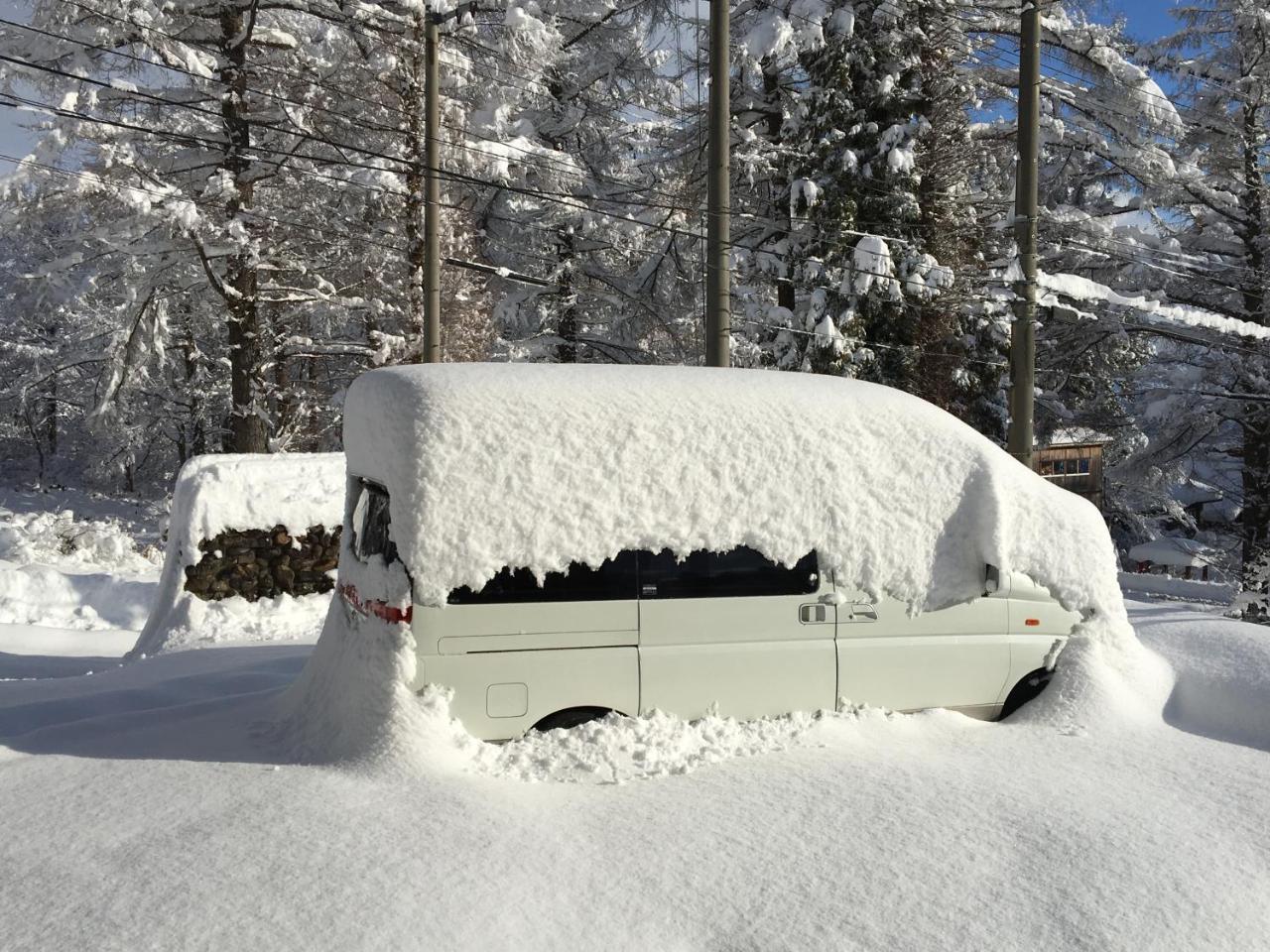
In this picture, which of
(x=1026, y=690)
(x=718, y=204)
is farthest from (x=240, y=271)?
(x=1026, y=690)

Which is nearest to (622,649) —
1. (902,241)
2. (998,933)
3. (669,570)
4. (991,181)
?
(669,570)

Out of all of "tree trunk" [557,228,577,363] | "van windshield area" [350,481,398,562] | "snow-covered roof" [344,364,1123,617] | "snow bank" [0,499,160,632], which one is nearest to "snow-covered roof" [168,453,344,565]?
"snow bank" [0,499,160,632]

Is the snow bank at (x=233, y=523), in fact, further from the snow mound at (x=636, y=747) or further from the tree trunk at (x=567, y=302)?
the tree trunk at (x=567, y=302)

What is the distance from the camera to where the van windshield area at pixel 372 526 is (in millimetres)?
5066

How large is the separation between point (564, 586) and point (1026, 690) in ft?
10.0

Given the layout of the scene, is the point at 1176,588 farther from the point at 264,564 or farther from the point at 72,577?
the point at 72,577

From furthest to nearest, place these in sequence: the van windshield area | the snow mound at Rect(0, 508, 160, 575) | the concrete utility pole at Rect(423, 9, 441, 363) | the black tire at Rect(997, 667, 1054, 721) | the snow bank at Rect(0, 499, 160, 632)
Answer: the snow mound at Rect(0, 508, 160, 575) → the concrete utility pole at Rect(423, 9, 441, 363) → the snow bank at Rect(0, 499, 160, 632) → the black tire at Rect(997, 667, 1054, 721) → the van windshield area

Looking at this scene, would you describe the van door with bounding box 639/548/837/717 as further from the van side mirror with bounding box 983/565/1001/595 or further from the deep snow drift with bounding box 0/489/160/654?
the deep snow drift with bounding box 0/489/160/654

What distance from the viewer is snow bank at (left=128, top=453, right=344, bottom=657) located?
32.5 feet

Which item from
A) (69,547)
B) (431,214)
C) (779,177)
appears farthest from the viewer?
(779,177)

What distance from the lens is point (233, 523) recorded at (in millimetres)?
10320

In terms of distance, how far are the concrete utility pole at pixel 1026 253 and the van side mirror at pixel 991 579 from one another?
232 inches

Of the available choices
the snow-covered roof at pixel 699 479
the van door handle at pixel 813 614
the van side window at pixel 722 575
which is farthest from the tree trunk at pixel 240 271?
the van door handle at pixel 813 614

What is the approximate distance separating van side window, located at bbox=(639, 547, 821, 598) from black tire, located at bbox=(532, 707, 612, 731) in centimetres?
69
